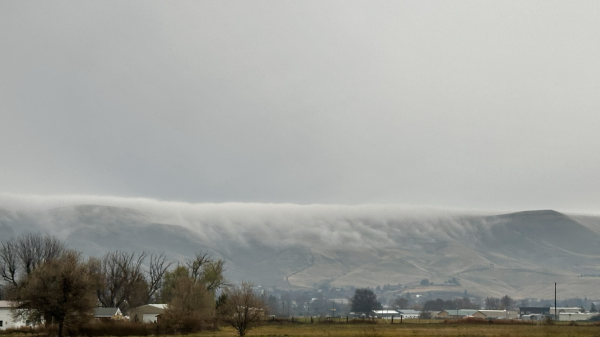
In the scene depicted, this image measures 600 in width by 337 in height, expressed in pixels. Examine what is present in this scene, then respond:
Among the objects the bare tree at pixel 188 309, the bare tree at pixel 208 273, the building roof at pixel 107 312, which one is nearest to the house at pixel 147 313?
the building roof at pixel 107 312

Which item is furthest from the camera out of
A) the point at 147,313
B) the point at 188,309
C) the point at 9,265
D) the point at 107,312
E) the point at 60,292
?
the point at 9,265

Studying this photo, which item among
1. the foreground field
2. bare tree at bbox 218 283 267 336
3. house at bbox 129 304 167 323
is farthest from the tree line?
house at bbox 129 304 167 323

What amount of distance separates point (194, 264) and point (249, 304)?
5227 cm

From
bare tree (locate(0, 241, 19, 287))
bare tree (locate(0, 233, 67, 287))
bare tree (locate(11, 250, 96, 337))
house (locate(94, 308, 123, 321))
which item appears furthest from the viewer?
bare tree (locate(0, 241, 19, 287))

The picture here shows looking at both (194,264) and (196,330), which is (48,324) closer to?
(196,330)

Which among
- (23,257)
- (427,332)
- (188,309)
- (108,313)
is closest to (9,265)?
(23,257)

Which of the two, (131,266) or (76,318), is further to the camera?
(131,266)

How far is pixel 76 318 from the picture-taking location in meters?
70.9

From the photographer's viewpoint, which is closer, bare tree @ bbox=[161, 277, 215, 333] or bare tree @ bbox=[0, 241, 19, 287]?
bare tree @ bbox=[161, 277, 215, 333]

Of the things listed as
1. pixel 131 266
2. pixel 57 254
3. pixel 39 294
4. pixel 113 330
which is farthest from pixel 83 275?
pixel 131 266

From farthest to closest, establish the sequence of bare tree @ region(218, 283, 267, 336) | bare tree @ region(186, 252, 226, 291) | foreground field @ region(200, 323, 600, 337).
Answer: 1. bare tree @ region(186, 252, 226, 291)
2. bare tree @ region(218, 283, 267, 336)
3. foreground field @ region(200, 323, 600, 337)

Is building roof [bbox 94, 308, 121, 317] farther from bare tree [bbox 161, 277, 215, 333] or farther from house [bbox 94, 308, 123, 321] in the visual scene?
bare tree [bbox 161, 277, 215, 333]

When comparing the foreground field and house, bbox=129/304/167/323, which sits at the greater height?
the foreground field

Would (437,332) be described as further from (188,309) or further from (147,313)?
(147,313)
